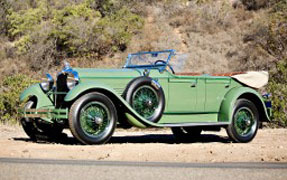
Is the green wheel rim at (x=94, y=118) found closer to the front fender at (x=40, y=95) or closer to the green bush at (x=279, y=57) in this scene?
the front fender at (x=40, y=95)

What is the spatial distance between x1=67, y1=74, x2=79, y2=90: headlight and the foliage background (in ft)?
47.7

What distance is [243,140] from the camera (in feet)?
29.7

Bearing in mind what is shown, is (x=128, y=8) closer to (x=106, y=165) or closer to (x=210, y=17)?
(x=210, y=17)

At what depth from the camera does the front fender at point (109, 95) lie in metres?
7.28

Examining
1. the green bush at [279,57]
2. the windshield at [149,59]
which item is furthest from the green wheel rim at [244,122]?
the green bush at [279,57]

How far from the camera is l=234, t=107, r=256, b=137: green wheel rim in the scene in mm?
9148

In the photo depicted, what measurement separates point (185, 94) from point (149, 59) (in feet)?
4.21

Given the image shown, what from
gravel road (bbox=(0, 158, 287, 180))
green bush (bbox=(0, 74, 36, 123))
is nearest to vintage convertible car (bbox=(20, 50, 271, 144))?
gravel road (bbox=(0, 158, 287, 180))

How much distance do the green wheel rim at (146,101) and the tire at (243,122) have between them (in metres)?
1.63

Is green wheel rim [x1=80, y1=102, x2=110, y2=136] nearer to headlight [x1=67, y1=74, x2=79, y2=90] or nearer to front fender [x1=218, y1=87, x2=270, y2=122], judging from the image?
headlight [x1=67, y1=74, x2=79, y2=90]

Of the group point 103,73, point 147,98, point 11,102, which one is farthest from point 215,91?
point 11,102

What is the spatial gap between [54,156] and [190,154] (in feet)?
5.78

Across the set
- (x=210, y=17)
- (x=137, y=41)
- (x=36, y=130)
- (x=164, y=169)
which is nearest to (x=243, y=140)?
(x=36, y=130)

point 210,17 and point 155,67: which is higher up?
point 210,17
